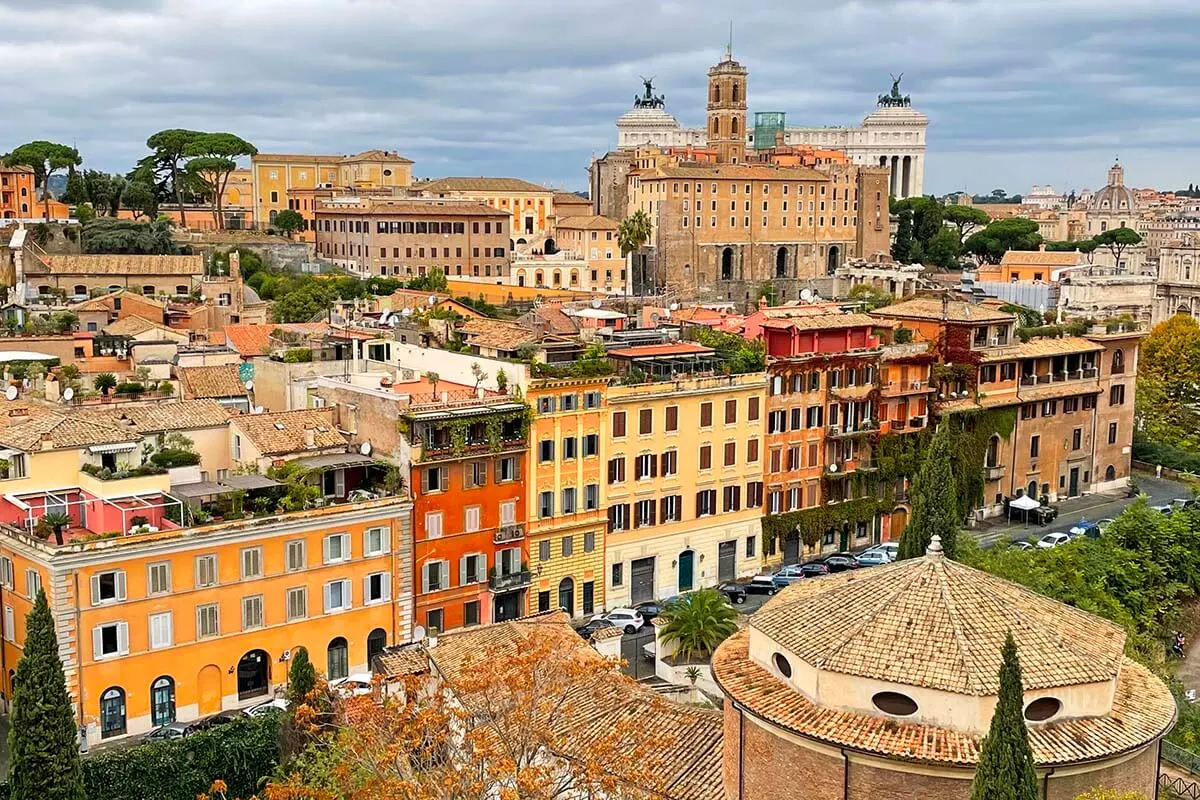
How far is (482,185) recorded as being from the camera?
13038 centimetres

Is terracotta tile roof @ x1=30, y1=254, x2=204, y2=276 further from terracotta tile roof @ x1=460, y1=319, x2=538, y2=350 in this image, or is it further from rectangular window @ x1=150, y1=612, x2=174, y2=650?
rectangular window @ x1=150, y1=612, x2=174, y2=650

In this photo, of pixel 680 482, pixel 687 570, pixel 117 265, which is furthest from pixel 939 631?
pixel 117 265

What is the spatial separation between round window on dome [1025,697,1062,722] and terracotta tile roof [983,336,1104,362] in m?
41.5

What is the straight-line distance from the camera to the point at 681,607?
3712 cm

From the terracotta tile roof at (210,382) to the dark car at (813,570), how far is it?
2186cm

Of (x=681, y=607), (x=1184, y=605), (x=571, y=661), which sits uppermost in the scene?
(x=571, y=661)

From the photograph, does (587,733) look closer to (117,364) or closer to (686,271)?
(117,364)

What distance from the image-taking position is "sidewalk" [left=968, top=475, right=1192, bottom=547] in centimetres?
5669

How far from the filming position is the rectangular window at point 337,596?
3969 centimetres

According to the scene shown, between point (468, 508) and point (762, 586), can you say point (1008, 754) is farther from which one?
point (762, 586)

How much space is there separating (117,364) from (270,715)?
26.1 m

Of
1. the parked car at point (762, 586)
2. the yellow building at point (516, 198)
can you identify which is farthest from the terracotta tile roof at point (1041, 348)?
the yellow building at point (516, 198)

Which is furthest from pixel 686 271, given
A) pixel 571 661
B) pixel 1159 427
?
pixel 571 661

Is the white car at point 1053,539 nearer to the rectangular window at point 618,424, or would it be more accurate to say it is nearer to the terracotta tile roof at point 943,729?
the rectangular window at point 618,424
